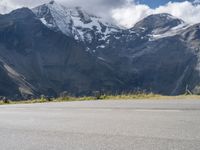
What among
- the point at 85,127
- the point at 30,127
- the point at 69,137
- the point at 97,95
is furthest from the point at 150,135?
the point at 97,95

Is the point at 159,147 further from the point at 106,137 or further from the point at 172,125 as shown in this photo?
the point at 172,125

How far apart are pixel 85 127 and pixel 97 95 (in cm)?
1542

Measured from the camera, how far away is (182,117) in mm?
10688

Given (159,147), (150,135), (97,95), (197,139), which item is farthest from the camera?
(97,95)

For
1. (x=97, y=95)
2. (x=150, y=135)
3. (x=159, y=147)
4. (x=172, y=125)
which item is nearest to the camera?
(x=159, y=147)

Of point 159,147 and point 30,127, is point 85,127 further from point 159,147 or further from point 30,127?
point 159,147

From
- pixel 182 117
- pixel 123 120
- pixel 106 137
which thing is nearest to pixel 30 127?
pixel 123 120

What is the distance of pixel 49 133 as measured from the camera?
9.23 metres

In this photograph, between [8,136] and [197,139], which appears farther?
[8,136]

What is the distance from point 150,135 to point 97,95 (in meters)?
17.3

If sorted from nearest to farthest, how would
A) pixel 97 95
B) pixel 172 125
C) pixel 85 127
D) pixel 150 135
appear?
1. pixel 150 135
2. pixel 172 125
3. pixel 85 127
4. pixel 97 95

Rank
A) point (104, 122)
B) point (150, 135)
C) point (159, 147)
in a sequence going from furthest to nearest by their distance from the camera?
1. point (104, 122)
2. point (150, 135)
3. point (159, 147)

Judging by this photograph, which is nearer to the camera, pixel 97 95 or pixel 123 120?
pixel 123 120

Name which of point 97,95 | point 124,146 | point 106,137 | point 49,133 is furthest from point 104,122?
point 97,95
